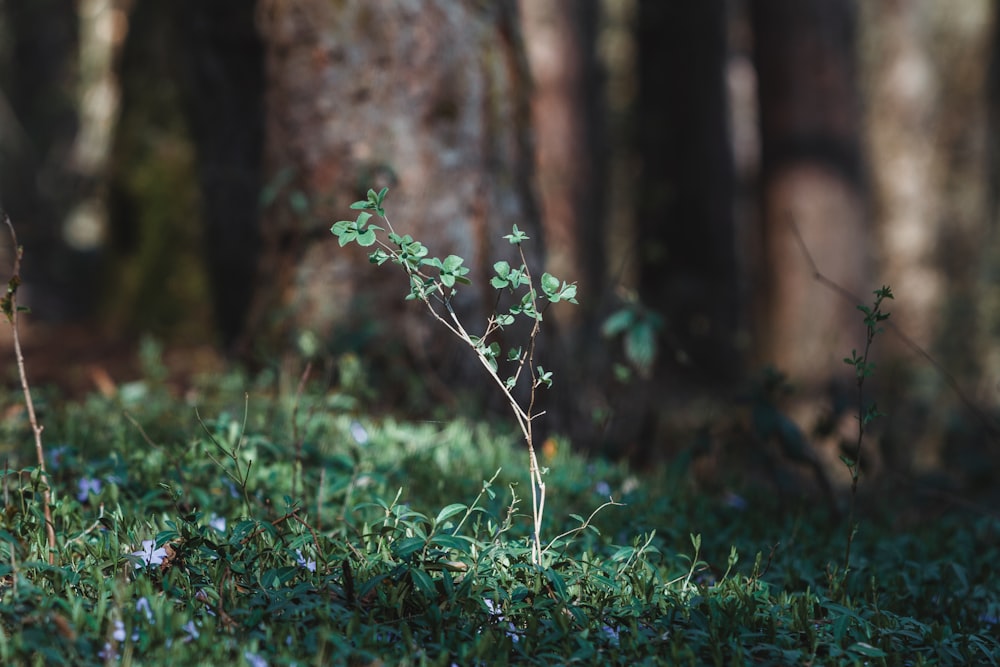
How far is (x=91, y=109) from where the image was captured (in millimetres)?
12328

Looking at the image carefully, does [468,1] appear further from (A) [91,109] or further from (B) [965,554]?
(A) [91,109]

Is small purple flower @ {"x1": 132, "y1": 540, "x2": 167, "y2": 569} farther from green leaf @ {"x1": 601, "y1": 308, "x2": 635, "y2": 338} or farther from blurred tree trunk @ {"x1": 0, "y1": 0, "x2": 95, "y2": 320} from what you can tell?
blurred tree trunk @ {"x1": 0, "y1": 0, "x2": 95, "y2": 320}

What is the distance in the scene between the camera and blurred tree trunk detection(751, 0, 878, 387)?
6.11 metres

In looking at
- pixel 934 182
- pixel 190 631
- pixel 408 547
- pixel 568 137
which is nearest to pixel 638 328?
pixel 408 547

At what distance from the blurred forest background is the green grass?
65 cm

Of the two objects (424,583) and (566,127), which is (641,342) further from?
(566,127)

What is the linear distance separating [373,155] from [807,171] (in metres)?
3.27

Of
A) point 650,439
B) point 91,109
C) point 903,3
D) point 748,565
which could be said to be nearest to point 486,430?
point 650,439

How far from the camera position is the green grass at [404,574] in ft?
5.90

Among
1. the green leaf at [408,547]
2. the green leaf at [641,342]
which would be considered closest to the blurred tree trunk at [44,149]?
the green leaf at [641,342]

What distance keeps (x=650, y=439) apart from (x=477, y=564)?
8.43ft

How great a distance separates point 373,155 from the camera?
4.27 m

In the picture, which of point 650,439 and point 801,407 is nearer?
point 650,439

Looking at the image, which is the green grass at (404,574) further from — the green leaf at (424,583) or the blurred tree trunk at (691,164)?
the blurred tree trunk at (691,164)
